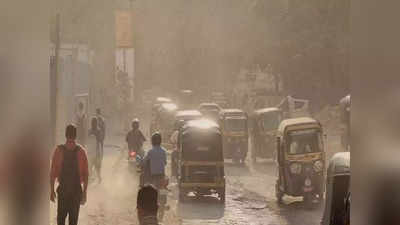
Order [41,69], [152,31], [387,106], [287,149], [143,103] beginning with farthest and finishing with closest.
Answer: [152,31]
[143,103]
[287,149]
[41,69]
[387,106]

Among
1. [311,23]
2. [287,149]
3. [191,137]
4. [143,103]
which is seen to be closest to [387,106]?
[287,149]

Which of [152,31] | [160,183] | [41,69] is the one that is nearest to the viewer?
[41,69]

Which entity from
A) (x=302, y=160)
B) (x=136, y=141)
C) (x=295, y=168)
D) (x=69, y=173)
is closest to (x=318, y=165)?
(x=302, y=160)

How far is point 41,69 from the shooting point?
6.64 metres

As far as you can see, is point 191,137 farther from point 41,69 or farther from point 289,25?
point 289,25

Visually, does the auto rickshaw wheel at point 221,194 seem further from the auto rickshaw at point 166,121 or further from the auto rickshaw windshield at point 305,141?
the auto rickshaw at point 166,121

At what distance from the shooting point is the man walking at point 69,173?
1223 centimetres

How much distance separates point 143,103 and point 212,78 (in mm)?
7708

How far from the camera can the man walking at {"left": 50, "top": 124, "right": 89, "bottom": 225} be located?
1223 cm

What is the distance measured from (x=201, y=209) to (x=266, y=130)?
14.6 meters

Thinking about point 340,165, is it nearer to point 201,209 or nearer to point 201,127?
point 201,209

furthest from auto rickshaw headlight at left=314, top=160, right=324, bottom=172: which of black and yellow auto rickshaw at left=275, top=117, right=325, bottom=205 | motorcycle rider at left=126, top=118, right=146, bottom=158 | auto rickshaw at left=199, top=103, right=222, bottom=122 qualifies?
auto rickshaw at left=199, top=103, right=222, bottom=122

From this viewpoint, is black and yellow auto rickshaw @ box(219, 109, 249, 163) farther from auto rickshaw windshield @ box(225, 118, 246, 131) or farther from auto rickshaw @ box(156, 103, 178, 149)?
auto rickshaw @ box(156, 103, 178, 149)

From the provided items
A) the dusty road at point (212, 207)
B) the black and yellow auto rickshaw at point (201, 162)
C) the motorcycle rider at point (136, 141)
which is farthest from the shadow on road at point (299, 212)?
the motorcycle rider at point (136, 141)
